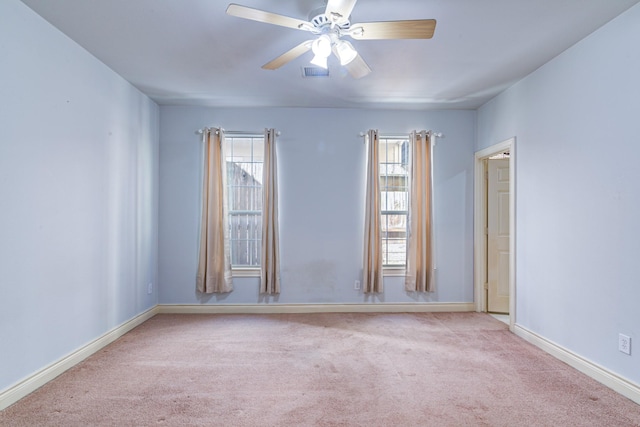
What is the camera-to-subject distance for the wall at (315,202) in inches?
165

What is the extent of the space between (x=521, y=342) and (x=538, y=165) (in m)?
Answer: 1.70

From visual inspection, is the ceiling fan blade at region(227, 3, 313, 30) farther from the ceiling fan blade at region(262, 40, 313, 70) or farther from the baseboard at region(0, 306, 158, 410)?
the baseboard at region(0, 306, 158, 410)

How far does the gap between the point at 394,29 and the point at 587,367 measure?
2.83 metres

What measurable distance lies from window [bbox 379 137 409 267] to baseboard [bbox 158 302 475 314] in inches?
23.7

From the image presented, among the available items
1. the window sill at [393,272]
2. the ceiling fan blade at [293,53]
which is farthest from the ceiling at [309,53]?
the window sill at [393,272]

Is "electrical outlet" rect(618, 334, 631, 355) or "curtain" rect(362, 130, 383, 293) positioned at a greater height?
"curtain" rect(362, 130, 383, 293)

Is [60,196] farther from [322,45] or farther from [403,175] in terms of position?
[403,175]

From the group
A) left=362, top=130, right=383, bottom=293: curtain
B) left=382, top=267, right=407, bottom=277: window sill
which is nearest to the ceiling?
left=362, top=130, right=383, bottom=293: curtain

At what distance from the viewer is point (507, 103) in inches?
143

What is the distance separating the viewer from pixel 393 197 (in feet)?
14.6

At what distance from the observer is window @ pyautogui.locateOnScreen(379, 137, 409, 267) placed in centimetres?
442

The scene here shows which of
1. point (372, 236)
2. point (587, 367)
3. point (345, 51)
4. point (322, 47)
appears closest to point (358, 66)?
point (345, 51)

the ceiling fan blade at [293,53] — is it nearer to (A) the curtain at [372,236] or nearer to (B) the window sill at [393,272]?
(A) the curtain at [372,236]

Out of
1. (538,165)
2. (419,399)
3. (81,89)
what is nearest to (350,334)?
(419,399)
